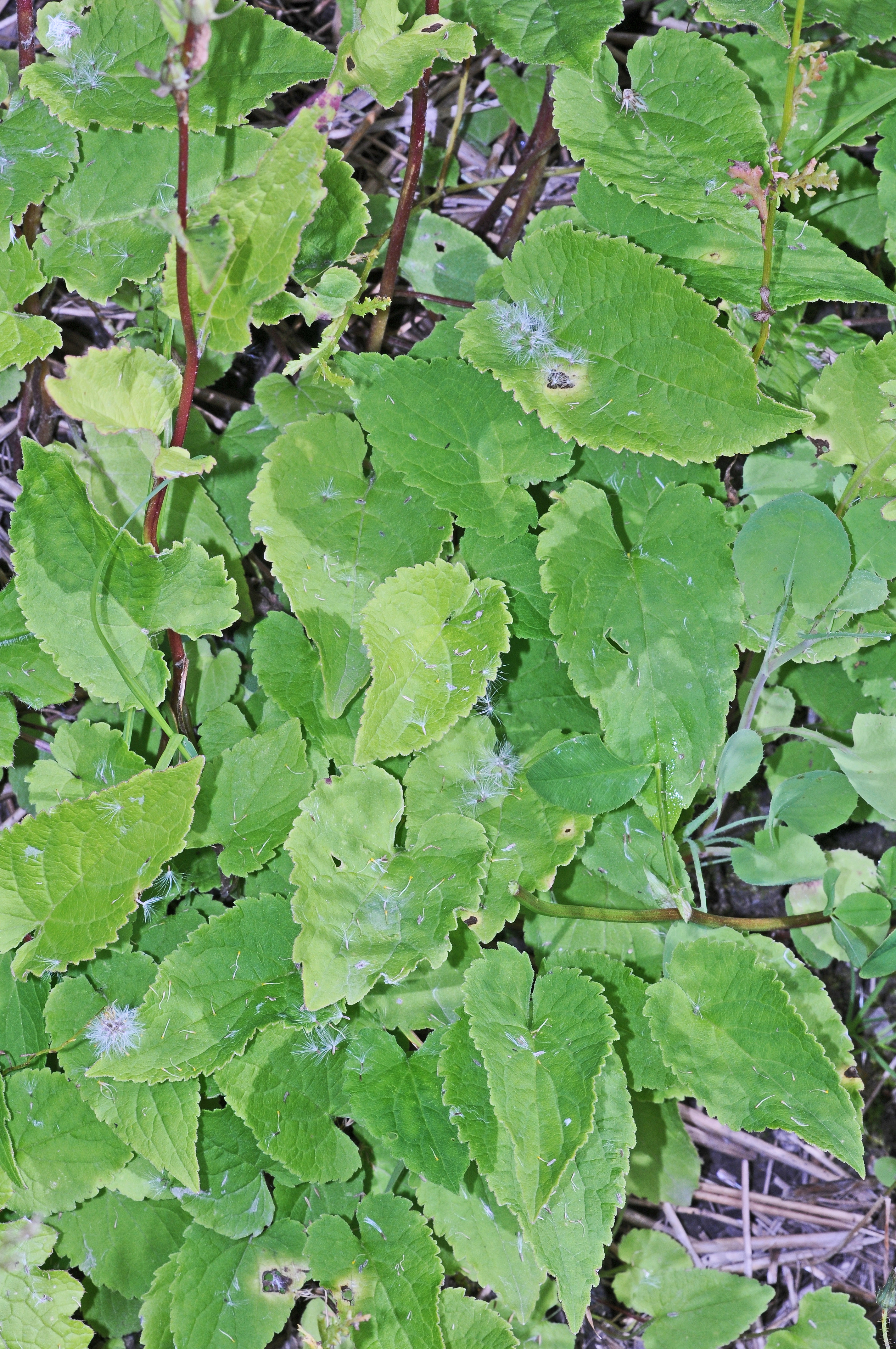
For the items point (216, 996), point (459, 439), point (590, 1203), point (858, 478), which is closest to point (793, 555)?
point (858, 478)

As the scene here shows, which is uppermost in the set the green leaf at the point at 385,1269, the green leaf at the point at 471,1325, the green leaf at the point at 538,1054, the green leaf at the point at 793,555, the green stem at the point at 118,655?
the green leaf at the point at 793,555

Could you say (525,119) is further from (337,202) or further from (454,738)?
(454,738)

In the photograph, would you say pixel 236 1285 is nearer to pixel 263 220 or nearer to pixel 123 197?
pixel 263 220

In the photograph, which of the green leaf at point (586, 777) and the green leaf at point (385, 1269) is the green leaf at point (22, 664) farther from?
the green leaf at point (385, 1269)

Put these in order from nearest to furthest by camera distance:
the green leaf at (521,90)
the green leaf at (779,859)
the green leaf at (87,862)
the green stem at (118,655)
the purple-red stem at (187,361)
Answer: the purple-red stem at (187,361) < the green leaf at (87,862) < the green stem at (118,655) < the green leaf at (779,859) < the green leaf at (521,90)

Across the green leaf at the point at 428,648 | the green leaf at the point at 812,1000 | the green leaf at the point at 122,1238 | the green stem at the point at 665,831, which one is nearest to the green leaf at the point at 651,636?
the green stem at the point at 665,831

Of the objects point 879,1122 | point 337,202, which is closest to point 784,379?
point 337,202
